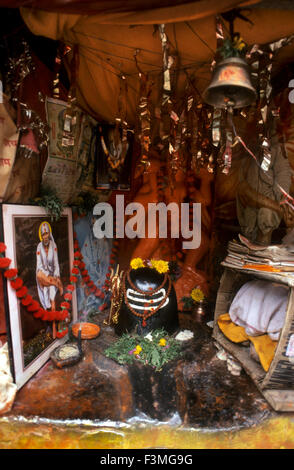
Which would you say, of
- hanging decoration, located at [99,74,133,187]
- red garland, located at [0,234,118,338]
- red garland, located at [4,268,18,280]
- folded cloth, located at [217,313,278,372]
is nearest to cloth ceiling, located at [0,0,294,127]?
hanging decoration, located at [99,74,133,187]

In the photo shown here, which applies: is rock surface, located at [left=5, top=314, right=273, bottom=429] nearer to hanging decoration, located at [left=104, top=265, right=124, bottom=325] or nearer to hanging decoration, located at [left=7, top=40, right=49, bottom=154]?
hanging decoration, located at [left=104, top=265, right=124, bottom=325]

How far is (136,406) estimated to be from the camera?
104 inches

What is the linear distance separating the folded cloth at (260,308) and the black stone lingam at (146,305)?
34.1 inches

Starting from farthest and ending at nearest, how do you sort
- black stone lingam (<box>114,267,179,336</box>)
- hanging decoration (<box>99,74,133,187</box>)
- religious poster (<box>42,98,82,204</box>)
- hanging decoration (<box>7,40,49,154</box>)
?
black stone lingam (<box>114,267,179,336</box>), hanging decoration (<box>99,74,133,187</box>), religious poster (<box>42,98,82,204</box>), hanging decoration (<box>7,40,49,154</box>)

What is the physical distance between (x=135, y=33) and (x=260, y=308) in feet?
10.5

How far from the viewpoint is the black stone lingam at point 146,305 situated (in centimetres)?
375

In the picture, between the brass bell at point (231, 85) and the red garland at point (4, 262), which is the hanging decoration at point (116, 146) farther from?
the red garland at point (4, 262)

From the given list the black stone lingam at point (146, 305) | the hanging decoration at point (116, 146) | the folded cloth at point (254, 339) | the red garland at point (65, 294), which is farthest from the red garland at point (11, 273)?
the folded cloth at point (254, 339)

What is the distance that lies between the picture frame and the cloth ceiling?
173cm

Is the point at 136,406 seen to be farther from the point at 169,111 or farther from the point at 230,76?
the point at 169,111

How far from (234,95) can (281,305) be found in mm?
2146

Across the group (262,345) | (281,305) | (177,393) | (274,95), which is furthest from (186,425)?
(274,95)

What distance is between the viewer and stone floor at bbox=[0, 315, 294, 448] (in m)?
2.41
